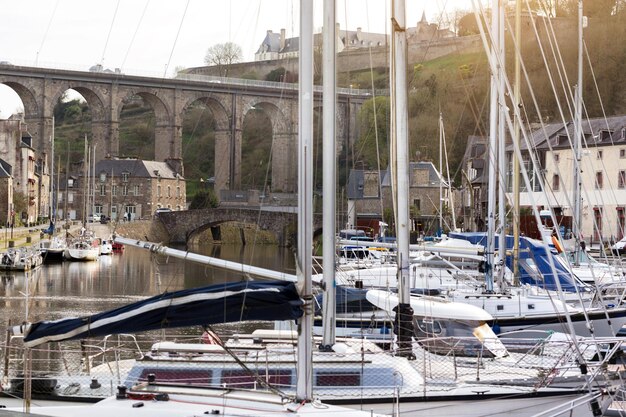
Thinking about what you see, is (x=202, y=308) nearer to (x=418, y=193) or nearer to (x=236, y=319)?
(x=236, y=319)

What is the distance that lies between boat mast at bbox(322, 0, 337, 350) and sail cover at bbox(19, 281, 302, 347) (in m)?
2.11

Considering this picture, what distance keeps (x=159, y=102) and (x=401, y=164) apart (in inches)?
3295

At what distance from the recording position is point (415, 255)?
111 ft

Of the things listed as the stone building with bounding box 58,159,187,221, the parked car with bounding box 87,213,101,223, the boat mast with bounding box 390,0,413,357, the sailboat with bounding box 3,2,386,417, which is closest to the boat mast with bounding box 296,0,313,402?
the sailboat with bounding box 3,2,386,417

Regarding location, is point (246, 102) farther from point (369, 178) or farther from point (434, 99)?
point (369, 178)

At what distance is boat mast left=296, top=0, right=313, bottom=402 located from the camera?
10.5 meters

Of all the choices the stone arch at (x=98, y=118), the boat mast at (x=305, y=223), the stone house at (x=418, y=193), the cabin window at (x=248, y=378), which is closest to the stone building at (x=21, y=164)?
the stone arch at (x=98, y=118)

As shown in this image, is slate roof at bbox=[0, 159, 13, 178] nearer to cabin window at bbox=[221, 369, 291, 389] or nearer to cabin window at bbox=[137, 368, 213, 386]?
cabin window at bbox=[137, 368, 213, 386]

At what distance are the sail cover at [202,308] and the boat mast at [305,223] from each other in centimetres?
15

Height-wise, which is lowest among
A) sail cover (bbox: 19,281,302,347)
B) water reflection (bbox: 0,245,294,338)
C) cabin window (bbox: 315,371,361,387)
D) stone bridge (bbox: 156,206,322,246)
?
water reflection (bbox: 0,245,294,338)

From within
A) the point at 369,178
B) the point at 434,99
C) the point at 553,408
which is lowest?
the point at 553,408

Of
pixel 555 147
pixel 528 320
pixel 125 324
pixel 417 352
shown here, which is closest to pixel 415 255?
pixel 528 320

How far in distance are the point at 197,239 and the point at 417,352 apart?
68.6 metres

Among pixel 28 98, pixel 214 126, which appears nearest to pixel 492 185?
pixel 28 98
